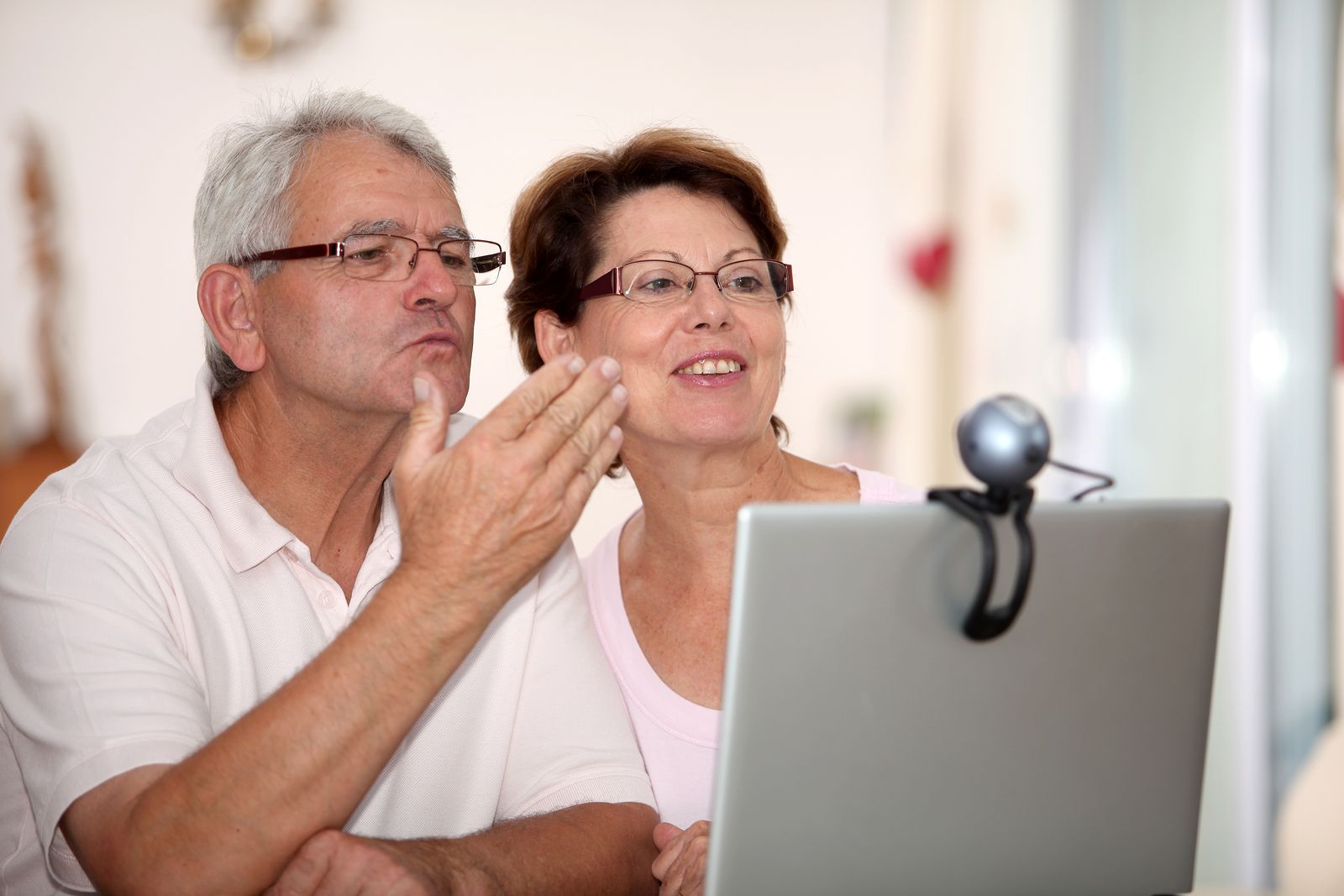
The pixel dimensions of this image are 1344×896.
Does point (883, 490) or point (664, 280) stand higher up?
point (664, 280)

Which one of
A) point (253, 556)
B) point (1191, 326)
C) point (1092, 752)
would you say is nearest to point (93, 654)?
point (253, 556)

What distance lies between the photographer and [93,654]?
1.22 metres

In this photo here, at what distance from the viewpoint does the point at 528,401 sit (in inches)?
48.0

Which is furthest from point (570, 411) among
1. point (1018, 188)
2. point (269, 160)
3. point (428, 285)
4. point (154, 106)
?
point (1018, 188)

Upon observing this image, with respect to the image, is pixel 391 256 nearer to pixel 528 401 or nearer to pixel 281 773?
pixel 528 401

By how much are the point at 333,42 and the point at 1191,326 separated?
2580 millimetres

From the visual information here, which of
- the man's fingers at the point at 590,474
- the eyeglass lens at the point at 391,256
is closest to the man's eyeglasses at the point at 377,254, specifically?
the eyeglass lens at the point at 391,256

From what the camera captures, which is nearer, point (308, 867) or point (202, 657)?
point (308, 867)

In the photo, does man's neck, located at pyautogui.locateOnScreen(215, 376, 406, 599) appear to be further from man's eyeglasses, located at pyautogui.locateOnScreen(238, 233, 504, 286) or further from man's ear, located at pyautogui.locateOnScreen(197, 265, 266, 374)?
man's eyeglasses, located at pyautogui.locateOnScreen(238, 233, 504, 286)

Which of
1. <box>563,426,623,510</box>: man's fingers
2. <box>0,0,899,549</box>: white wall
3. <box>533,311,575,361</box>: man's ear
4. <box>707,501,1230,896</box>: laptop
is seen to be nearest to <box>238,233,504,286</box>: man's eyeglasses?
<box>533,311,575,361</box>: man's ear

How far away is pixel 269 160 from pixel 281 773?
2.79ft

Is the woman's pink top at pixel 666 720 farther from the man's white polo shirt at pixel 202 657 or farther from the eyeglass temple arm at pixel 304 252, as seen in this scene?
the eyeglass temple arm at pixel 304 252

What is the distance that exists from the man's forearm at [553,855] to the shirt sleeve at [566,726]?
4cm

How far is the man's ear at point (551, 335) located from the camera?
185 centimetres
